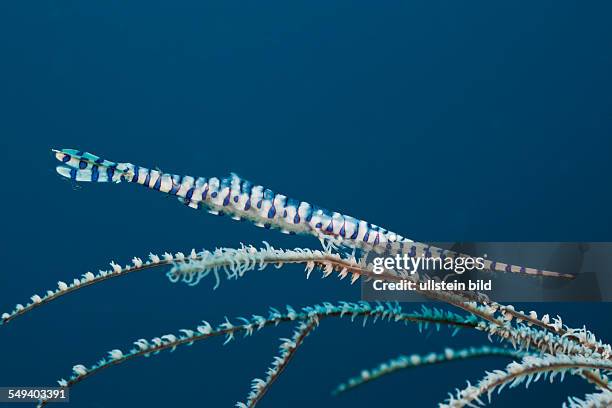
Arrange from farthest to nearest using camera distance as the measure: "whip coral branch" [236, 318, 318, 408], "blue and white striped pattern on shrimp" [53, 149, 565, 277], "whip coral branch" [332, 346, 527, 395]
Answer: "blue and white striped pattern on shrimp" [53, 149, 565, 277], "whip coral branch" [236, 318, 318, 408], "whip coral branch" [332, 346, 527, 395]

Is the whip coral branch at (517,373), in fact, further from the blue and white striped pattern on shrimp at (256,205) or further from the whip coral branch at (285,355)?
the blue and white striped pattern on shrimp at (256,205)

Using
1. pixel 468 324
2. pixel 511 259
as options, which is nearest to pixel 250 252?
pixel 468 324

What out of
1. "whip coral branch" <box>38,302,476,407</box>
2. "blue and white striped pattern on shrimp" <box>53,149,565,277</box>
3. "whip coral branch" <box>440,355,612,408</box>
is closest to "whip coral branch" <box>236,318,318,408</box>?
"whip coral branch" <box>38,302,476,407</box>

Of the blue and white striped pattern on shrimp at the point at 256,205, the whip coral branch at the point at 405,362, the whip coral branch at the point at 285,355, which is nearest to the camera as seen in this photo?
the whip coral branch at the point at 405,362

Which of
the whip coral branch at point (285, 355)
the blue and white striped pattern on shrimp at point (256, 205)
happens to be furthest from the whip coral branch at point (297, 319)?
the blue and white striped pattern on shrimp at point (256, 205)

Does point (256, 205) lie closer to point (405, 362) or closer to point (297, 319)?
point (297, 319)

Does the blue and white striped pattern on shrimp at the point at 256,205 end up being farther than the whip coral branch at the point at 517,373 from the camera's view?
Yes

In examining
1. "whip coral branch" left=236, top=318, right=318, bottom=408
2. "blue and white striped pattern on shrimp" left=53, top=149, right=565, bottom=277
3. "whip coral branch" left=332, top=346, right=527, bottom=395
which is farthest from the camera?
"blue and white striped pattern on shrimp" left=53, top=149, right=565, bottom=277

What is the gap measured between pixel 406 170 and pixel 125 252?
2.52 m

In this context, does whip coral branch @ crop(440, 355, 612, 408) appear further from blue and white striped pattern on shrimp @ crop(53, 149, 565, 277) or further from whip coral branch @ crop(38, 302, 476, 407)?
blue and white striped pattern on shrimp @ crop(53, 149, 565, 277)

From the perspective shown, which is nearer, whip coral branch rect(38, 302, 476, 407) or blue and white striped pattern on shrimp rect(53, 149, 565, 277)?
whip coral branch rect(38, 302, 476, 407)

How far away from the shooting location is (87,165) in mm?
1402

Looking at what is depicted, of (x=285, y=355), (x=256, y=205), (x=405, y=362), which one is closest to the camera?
(x=405, y=362)

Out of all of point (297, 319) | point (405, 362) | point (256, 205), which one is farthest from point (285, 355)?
point (256, 205)
